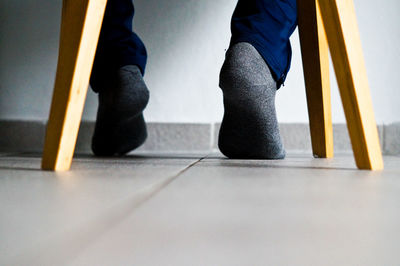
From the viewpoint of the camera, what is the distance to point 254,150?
84 centimetres

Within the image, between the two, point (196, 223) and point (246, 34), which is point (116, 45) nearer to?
point (246, 34)

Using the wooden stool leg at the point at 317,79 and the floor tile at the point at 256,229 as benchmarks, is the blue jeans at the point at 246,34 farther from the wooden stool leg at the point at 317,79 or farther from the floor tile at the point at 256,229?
the floor tile at the point at 256,229

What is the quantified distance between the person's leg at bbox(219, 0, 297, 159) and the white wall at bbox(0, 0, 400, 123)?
44 cm

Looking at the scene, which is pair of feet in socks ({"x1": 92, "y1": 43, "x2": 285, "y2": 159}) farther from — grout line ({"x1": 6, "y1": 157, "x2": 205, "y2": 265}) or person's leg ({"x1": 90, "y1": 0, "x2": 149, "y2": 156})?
grout line ({"x1": 6, "y1": 157, "x2": 205, "y2": 265})

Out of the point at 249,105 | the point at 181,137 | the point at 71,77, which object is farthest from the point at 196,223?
the point at 181,137

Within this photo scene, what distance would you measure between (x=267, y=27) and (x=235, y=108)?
146 mm

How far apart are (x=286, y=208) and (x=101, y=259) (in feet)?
0.52

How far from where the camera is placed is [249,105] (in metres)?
0.80

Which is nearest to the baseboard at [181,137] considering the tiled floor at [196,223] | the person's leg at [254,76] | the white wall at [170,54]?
the white wall at [170,54]

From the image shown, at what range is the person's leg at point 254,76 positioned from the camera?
791 mm

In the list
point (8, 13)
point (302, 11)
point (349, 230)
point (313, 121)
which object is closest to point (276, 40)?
point (302, 11)

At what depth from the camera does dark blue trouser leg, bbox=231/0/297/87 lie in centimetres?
81

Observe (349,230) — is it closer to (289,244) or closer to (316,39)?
(289,244)

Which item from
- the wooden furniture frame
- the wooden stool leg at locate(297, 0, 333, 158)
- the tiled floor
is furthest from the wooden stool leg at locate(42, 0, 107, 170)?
the wooden stool leg at locate(297, 0, 333, 158)
